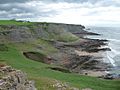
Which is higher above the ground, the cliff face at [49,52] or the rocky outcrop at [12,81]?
the rocky outcrop at [12,81]

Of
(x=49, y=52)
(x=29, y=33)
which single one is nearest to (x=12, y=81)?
(x=49, y=52)

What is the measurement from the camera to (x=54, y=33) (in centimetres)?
11106

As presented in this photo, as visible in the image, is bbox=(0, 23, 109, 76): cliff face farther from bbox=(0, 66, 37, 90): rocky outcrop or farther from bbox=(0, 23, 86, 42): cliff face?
bbox=(0, 66, 37, 90): rocky outcrop

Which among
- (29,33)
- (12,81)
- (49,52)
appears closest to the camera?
(12,81)

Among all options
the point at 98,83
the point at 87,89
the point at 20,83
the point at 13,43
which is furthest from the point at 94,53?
the point at 20,83

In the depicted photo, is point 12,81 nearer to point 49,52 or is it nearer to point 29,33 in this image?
point 49,52

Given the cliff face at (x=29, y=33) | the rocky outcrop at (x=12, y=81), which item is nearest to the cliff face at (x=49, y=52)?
the cliff face at (x=29, y=33)

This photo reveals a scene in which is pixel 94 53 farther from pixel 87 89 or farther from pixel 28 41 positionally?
pixel 87 89

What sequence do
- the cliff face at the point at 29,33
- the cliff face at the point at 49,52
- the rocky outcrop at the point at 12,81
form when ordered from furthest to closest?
the cliff face at the point at 29,33 < the cliff face at the point at 49,52 < the rocky outcrop at the point at 12,81

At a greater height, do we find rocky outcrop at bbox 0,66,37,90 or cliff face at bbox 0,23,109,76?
rocky outcrop at bbox 0,66,37,90

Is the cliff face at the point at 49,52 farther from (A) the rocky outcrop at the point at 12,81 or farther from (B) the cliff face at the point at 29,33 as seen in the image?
(A) the rocky outcrop at the point at 12,81

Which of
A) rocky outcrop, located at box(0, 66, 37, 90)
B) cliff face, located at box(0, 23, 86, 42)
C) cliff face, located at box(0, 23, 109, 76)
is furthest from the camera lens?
cliff face, located at box(0, 23, 86, 42)

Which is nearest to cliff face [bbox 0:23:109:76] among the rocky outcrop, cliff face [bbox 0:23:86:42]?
cliff face [bbox 0:23:86:42]

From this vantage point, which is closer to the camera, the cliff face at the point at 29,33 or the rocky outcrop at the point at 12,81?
the rocky outcrop at the point at 12,81
